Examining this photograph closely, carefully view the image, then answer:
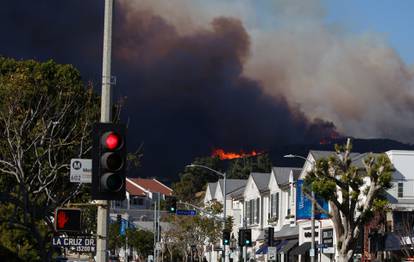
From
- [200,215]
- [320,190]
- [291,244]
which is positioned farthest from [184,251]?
[320,190]

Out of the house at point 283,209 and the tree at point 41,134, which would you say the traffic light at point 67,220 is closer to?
the tree at point 41,134

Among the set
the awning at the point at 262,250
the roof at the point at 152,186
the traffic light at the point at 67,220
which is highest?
the roof at the point at 152,186

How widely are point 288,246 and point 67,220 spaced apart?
194ft

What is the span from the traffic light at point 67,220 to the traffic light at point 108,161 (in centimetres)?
308

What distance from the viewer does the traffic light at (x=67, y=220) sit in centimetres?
1825

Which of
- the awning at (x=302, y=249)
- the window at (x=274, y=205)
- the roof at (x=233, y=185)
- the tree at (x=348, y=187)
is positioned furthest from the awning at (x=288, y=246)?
the tree at (x=348, y=187)

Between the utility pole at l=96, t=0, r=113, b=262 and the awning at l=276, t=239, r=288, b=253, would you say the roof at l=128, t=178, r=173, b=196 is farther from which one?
the utility pole at l=96, t=0, r=113, b=262

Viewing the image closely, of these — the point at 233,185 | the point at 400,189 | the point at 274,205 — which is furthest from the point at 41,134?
the point at 233,185

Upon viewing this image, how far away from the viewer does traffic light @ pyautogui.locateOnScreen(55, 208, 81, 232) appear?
59.9 feet

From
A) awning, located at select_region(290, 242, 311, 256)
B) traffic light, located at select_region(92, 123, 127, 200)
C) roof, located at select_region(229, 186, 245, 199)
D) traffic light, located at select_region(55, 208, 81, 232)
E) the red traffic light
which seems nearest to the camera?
traffic light, located at select_region(92, 123, 127, 200)

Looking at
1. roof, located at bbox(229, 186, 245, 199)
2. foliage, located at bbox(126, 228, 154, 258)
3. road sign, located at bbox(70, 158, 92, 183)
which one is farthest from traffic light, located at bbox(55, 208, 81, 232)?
foliage, located at bbox(126, 228, 154, 258)

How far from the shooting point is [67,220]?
722 inches

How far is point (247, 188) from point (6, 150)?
5741cm

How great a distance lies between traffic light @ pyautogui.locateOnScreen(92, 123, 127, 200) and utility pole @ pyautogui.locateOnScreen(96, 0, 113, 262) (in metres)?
0.92
